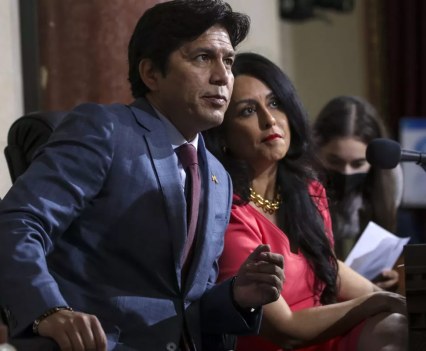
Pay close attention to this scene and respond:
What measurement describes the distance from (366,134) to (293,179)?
1151mm

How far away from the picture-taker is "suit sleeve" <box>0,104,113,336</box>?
2004mm

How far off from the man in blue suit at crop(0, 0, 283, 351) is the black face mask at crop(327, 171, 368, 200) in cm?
146

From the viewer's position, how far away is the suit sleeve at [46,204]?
6.57 feet

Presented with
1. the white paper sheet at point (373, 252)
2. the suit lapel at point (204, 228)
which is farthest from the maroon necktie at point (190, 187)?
the white paper sheet at point (373, 252)

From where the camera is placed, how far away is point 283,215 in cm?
303

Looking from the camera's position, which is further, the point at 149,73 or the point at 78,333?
the point at 149,73

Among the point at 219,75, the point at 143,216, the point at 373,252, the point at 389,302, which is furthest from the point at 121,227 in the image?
the point at 373,252

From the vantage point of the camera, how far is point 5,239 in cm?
204

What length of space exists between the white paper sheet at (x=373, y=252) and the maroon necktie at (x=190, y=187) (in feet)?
3.64

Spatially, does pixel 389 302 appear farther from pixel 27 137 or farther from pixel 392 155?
pixel 27 137

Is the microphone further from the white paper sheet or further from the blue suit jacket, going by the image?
the white paper sheet

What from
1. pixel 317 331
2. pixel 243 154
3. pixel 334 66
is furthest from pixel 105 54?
pixel 334 66

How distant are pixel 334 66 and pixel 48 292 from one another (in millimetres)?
5612

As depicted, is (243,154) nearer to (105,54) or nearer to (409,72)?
(105,54)
